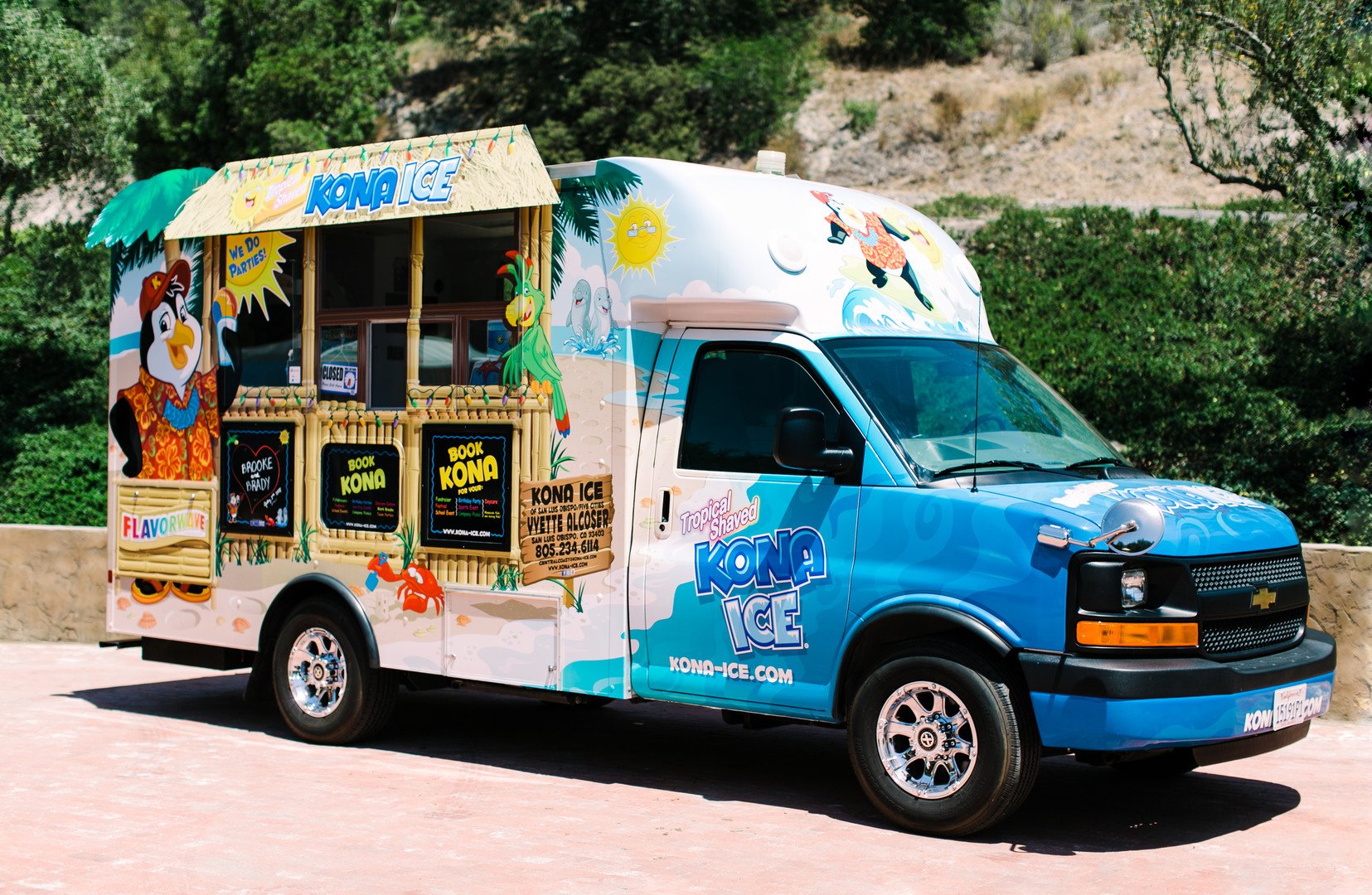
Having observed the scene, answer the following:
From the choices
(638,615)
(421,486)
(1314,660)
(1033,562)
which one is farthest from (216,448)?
(1314,660)

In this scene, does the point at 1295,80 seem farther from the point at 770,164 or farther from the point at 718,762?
the point at 718,762

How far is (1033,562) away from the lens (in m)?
6.35

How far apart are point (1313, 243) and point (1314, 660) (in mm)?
8595

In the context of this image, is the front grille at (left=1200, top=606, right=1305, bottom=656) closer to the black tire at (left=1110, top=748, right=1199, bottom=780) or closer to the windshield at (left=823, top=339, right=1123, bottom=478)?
the black tire at (left=1110, top=748, right=1199, bottom=780)

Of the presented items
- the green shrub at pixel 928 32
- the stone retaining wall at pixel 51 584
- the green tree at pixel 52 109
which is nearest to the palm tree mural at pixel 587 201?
the stone retaining wall at pixel 51 584

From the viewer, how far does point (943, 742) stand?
261 inches

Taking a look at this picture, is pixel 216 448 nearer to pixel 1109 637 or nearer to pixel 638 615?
pixel 638 615

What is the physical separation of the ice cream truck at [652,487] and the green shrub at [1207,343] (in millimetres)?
7501

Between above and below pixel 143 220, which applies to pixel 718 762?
below

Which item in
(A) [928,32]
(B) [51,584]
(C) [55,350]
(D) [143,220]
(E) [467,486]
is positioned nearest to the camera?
(E) [467,486]

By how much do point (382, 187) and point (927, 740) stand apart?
4336mm

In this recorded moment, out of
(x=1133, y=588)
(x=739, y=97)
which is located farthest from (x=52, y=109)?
(x=739, y=97)

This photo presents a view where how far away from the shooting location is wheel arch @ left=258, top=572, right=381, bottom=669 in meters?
8.66

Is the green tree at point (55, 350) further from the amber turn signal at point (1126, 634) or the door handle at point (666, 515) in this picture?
the amber turn signal at point (1126, 634)
